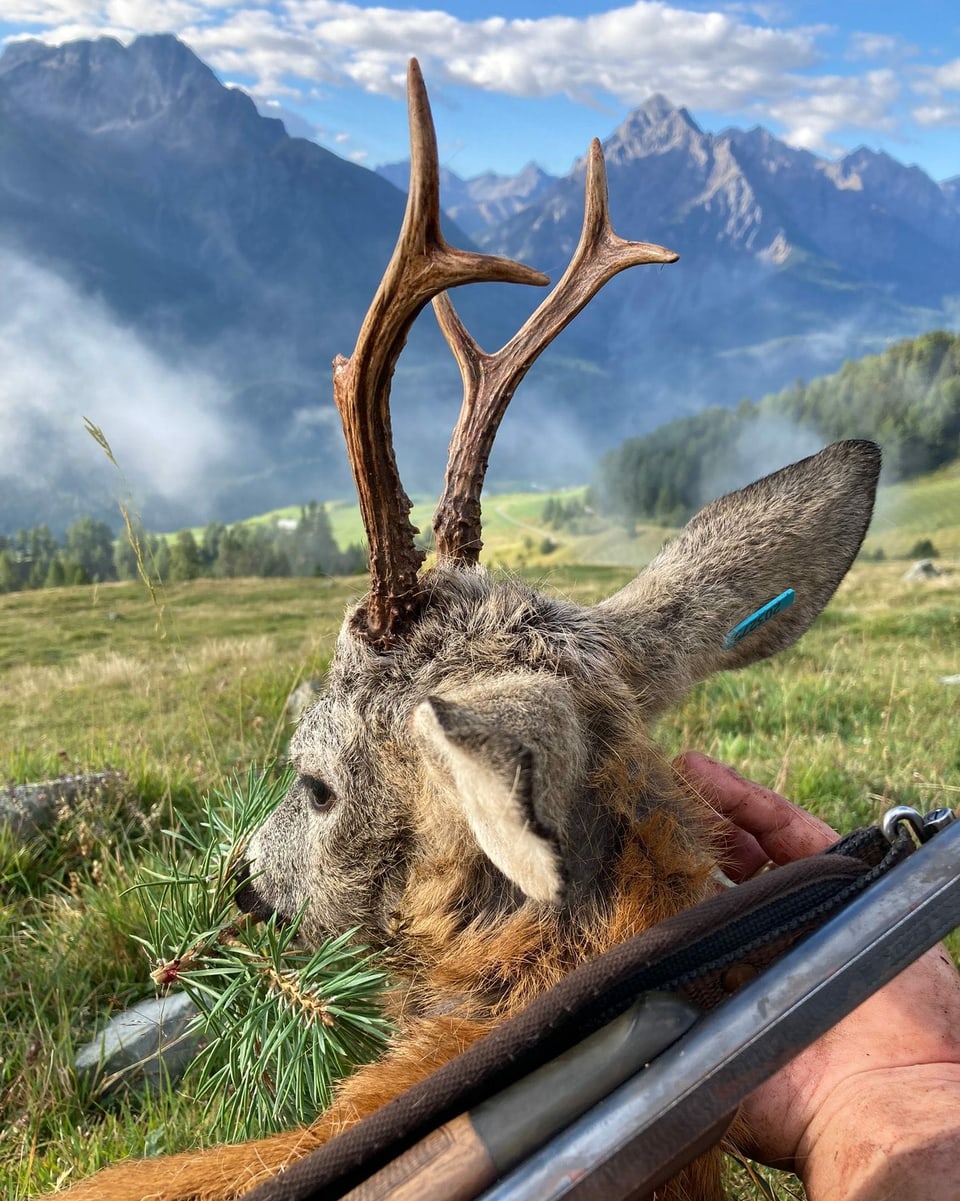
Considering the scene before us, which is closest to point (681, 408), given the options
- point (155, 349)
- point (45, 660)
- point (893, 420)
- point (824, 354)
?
point (824, 354)

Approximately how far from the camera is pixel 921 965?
6.17ft

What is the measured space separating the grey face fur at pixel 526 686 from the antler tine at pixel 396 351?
17 centimetres

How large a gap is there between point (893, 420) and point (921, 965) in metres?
30.5

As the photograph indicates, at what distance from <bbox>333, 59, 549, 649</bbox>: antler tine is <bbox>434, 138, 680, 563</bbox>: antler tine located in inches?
12.4

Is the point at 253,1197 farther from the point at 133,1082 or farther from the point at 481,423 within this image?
the point at 133,1082

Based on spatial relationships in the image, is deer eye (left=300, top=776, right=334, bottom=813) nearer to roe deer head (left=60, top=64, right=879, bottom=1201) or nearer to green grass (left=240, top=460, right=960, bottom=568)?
roe deer head (left=60, top=64, right=879, bottom=1201)

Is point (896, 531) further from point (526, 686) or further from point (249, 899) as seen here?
point (526, 686)

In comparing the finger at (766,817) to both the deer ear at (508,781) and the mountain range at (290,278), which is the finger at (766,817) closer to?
the deer ear at (508,781)

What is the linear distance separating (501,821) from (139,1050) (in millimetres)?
2452

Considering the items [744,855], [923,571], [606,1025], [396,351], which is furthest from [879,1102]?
[923,571]

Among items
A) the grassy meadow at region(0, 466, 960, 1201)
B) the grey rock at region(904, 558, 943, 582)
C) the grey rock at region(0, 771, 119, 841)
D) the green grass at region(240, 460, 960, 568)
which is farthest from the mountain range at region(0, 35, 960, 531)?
the grey rock at region(0, 771, 119, 841)

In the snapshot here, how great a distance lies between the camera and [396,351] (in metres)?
1.80

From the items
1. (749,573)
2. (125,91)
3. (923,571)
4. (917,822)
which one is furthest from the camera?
(125,91)

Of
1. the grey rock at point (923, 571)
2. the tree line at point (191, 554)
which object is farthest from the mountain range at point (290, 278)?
the grey rock at point (923, 571)
